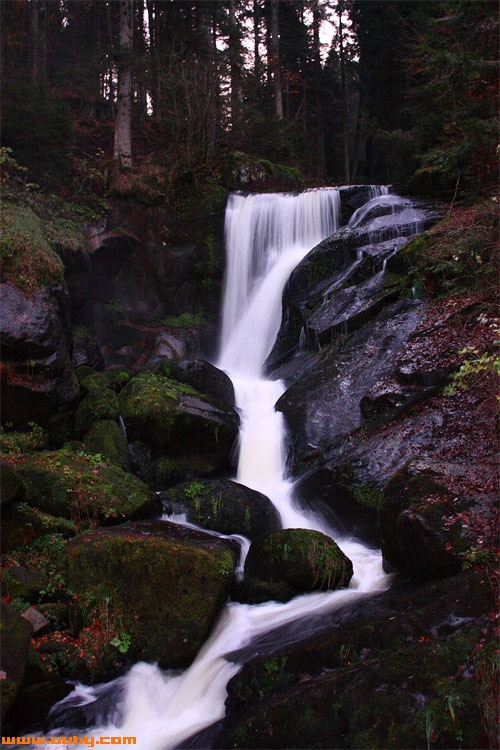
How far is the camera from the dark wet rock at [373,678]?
4.01 m

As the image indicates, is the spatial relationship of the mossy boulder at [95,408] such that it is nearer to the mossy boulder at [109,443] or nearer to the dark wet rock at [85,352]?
the mossy boulder at [109,443]

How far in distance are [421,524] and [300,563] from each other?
156cm

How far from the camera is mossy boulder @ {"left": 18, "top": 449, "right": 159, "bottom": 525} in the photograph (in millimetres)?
7457

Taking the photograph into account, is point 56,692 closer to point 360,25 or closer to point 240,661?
point 240,661

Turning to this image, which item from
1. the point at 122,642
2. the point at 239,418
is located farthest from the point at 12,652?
the point at 239,418

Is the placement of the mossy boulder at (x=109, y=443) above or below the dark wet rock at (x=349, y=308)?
below

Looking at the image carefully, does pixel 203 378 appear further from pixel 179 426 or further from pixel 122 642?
pixel 122 642

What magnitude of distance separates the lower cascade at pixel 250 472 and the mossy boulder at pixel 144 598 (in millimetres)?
207

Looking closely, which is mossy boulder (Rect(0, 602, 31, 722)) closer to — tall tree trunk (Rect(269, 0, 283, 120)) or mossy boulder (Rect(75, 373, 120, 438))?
mossy boulder (Rect(75, 373, 120, 438))

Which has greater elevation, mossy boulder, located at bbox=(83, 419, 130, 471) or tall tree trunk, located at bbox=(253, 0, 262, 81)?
tall tree trunk, located at bbox=(253, 0, 262, 81)

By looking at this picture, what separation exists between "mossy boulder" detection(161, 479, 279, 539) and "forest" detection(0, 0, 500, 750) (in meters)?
0.03

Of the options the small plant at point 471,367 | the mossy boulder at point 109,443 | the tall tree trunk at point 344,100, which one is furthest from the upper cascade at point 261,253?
the tall tree trunk at point 344,100

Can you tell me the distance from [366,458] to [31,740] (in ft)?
17.2

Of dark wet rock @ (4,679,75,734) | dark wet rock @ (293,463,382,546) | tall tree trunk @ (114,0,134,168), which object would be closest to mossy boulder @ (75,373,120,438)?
dark wet rock @ (293,463,382,546)
